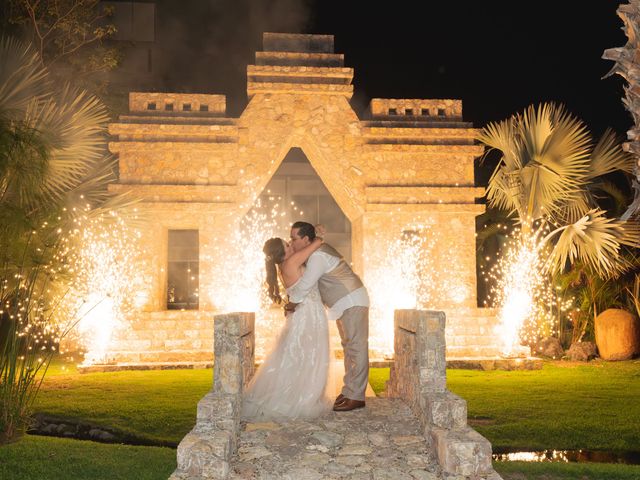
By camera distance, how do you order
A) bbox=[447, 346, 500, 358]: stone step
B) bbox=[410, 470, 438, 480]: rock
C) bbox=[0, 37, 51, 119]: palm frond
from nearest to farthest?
bbox=[410, 470, 438, 480]: rock, bbox=[0, 37, 51, 119]: palm frond, bbox=[447, 346, 500, 358]: stone step

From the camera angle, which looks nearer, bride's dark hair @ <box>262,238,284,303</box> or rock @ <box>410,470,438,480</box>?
rock @ <box>410,470,438,480</box>

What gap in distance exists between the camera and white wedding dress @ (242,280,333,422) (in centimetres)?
623

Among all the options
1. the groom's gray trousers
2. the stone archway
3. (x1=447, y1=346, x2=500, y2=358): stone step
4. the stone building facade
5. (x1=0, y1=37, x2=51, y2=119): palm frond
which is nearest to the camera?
the groom's gray trousers

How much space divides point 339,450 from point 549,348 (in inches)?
410

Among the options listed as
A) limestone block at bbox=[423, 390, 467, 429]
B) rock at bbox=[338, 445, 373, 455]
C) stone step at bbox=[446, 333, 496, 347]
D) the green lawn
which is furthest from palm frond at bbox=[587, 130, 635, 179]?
rock at bbox=[338, 445, 373, 455]

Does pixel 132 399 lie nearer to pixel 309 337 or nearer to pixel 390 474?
pixel 309 337

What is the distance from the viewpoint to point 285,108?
612 inches

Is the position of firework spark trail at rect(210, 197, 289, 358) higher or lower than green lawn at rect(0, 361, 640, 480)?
higher

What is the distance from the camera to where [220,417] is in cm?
546

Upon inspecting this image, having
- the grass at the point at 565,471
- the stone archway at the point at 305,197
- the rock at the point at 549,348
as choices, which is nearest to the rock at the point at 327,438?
the grass at the point at 565,471

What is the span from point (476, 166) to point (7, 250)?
16.2m

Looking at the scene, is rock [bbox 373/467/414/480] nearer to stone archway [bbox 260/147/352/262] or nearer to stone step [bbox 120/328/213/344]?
stone step [bbox 120/328/213/344]

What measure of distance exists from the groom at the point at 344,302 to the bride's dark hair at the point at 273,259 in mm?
136

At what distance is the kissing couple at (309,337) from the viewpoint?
628 cm
